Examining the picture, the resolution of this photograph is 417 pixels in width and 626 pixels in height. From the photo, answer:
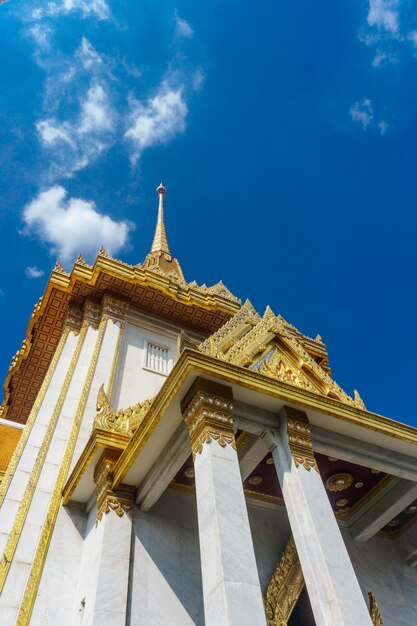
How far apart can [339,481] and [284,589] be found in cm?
193

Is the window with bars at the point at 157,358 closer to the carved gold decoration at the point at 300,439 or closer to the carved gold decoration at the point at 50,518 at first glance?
the carved gold decoration at the point at 50,518

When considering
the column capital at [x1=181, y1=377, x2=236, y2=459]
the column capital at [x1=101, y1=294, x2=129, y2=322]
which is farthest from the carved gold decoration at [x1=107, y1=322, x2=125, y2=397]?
the column capital at [x1=181, y1=377, x2=236, y2=459]

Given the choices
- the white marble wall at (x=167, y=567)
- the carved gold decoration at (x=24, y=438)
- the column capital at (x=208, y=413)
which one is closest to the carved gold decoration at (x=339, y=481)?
the white marble wall at (x=167, y=567)

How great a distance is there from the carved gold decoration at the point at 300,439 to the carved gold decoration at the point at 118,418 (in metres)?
2.71

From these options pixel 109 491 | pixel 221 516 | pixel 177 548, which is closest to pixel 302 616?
pixel 177 548

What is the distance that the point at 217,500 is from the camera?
214 inches

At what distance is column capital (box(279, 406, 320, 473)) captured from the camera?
6436mm

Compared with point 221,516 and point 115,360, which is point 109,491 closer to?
point 221,516

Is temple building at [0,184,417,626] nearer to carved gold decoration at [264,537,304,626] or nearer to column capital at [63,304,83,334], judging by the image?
carved gold decoration at [264,537,304,626]

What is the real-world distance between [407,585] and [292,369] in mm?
4666

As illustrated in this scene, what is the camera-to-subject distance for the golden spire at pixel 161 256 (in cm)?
2183

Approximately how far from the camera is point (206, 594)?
16.3 feet

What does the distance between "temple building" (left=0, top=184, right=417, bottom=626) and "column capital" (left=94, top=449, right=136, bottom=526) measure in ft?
0.08

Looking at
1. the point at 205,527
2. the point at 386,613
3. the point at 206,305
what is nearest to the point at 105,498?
the point at 205,527
